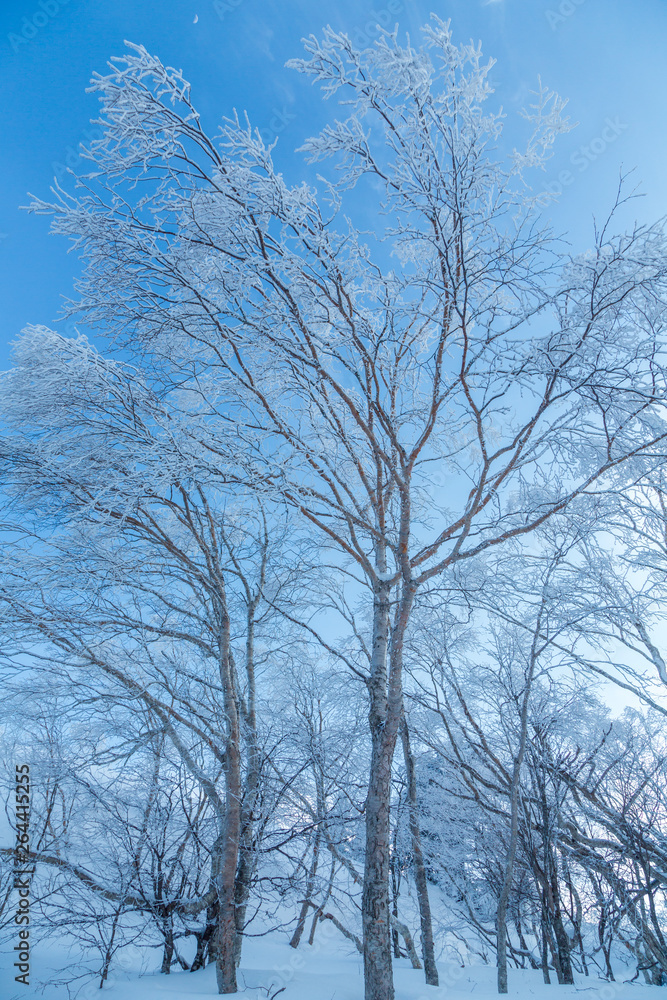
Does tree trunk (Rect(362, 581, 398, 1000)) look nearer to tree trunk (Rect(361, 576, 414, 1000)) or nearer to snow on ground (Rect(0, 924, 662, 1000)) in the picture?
tree trunk (Rect(361, 576, 414, 1000))

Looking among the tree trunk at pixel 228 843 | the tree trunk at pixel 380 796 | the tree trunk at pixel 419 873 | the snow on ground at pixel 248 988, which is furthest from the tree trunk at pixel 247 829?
the tree trunk at pixel 419 873

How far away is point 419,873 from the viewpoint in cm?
1030

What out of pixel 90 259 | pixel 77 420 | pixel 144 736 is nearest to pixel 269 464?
pixel 77 420

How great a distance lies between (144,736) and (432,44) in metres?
7.84

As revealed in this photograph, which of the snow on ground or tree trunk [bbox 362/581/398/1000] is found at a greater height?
tree trunk [bbox 362/581/398/1000]

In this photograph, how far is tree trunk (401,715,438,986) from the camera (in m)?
9.88

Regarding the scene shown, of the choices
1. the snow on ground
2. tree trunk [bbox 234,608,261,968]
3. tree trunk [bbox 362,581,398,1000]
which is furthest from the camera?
tree trunk [bbox 234,608,261,968]

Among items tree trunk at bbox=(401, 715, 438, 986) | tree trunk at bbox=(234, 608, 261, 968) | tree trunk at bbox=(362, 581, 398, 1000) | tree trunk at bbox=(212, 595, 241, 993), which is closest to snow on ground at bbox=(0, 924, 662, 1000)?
tree trunk at bbox=(212, 595, 241, 993)

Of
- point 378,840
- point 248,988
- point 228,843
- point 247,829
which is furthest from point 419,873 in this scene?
point 378,840

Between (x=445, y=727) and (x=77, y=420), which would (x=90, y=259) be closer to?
(x=77, y=420)

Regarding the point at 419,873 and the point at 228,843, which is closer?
the point at 228,843

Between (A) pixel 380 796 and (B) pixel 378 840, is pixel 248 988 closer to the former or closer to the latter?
(B) pixel 378 840

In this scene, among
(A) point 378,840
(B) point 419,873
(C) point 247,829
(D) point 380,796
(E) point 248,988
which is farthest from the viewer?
(B) point 419,873

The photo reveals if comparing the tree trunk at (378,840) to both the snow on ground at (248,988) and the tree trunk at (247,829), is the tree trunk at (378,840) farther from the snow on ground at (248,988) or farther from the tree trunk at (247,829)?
the tree trunk at (247,829)
